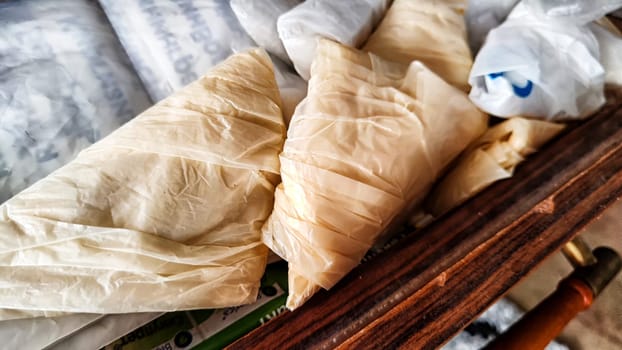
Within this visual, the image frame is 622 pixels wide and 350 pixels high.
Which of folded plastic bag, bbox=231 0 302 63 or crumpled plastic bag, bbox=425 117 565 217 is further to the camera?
folded plastic bag, bbox=231 0 302 63

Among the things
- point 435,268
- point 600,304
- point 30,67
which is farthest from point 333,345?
point 600,304

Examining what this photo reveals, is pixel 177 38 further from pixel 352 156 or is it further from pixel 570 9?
pixel 570 9

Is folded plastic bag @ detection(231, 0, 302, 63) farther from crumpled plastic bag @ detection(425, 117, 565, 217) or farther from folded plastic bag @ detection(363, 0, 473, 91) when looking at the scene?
crumpled plastic bag @ detection(425, 117, 565, 217)

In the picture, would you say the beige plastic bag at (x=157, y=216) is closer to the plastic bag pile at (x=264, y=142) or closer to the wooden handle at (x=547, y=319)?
the plastic bag pile at (x=264, y=142)

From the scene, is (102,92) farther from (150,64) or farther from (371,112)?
(371,112)

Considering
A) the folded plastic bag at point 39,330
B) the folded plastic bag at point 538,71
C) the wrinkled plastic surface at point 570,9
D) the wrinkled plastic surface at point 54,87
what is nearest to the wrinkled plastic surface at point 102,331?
the folded plastic bag at point 39,330

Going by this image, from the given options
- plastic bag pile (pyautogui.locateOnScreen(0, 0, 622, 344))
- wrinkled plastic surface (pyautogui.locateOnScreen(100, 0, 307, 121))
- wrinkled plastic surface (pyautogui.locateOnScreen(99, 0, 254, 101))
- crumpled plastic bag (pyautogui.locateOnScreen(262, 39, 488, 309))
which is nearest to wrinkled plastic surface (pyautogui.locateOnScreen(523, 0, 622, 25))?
plastic bag pile (pyautogui.locateOnScreen(0, 0, 622, 344))

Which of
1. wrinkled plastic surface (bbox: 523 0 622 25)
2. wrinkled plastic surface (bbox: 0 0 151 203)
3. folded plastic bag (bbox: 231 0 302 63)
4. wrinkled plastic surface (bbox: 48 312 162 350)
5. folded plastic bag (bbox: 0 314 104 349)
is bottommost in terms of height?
wrinkled plastic surface (bbox: 48 312 162 350)
